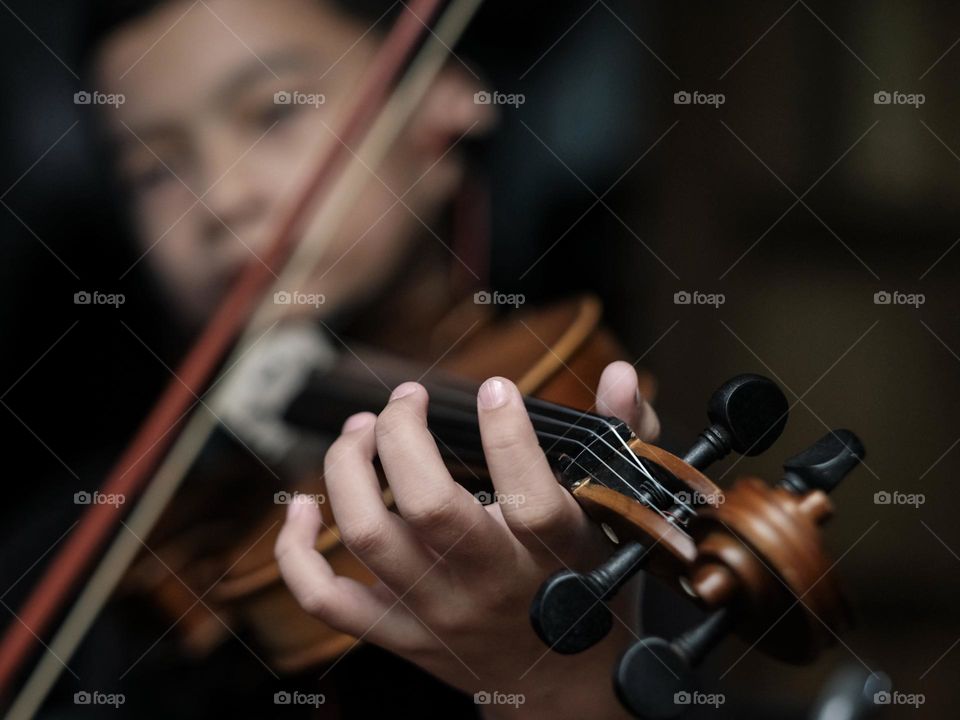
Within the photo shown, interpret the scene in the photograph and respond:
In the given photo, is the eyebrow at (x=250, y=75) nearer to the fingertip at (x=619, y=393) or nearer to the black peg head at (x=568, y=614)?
the fingertip at (x=619, y=393)

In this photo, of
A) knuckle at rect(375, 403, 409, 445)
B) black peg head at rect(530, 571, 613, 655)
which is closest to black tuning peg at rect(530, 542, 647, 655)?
black peg head at rect(530, 571, 613, 655)

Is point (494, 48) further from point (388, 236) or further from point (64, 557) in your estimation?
point (64, 557)

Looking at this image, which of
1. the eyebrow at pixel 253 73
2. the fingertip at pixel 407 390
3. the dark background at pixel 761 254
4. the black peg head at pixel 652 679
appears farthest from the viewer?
the dark background at pixel 761 254

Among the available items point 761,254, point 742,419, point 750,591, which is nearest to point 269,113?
point 742,419

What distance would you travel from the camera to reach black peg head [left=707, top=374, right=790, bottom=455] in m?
0.63

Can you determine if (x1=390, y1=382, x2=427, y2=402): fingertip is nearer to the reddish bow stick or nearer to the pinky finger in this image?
the pinky finger

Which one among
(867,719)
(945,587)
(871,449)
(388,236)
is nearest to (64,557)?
(388,236)

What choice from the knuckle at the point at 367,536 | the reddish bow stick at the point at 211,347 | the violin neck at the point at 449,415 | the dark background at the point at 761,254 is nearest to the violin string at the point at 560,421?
→ the violin neck at the point at 449,415

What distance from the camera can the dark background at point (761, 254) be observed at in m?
1.60

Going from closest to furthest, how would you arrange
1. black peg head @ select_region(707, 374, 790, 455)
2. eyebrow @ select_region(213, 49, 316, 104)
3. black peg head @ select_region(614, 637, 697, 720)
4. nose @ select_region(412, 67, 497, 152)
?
1. black peg head @ select_region(614, 637, 697, 720)
2. black peg head @ select_region(707, 374, 790, 455)
3. eyebrow @ select_region(213, 49, 316, 104)
4. nose @ select_region(412, 67, 497, 152)

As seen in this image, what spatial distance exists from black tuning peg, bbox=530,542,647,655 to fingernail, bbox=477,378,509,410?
0.17 meters

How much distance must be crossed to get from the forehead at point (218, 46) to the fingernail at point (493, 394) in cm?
54

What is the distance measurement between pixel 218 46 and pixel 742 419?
2.34 ft

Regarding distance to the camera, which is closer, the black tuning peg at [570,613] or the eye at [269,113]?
the black tuning peg at [570,613]
